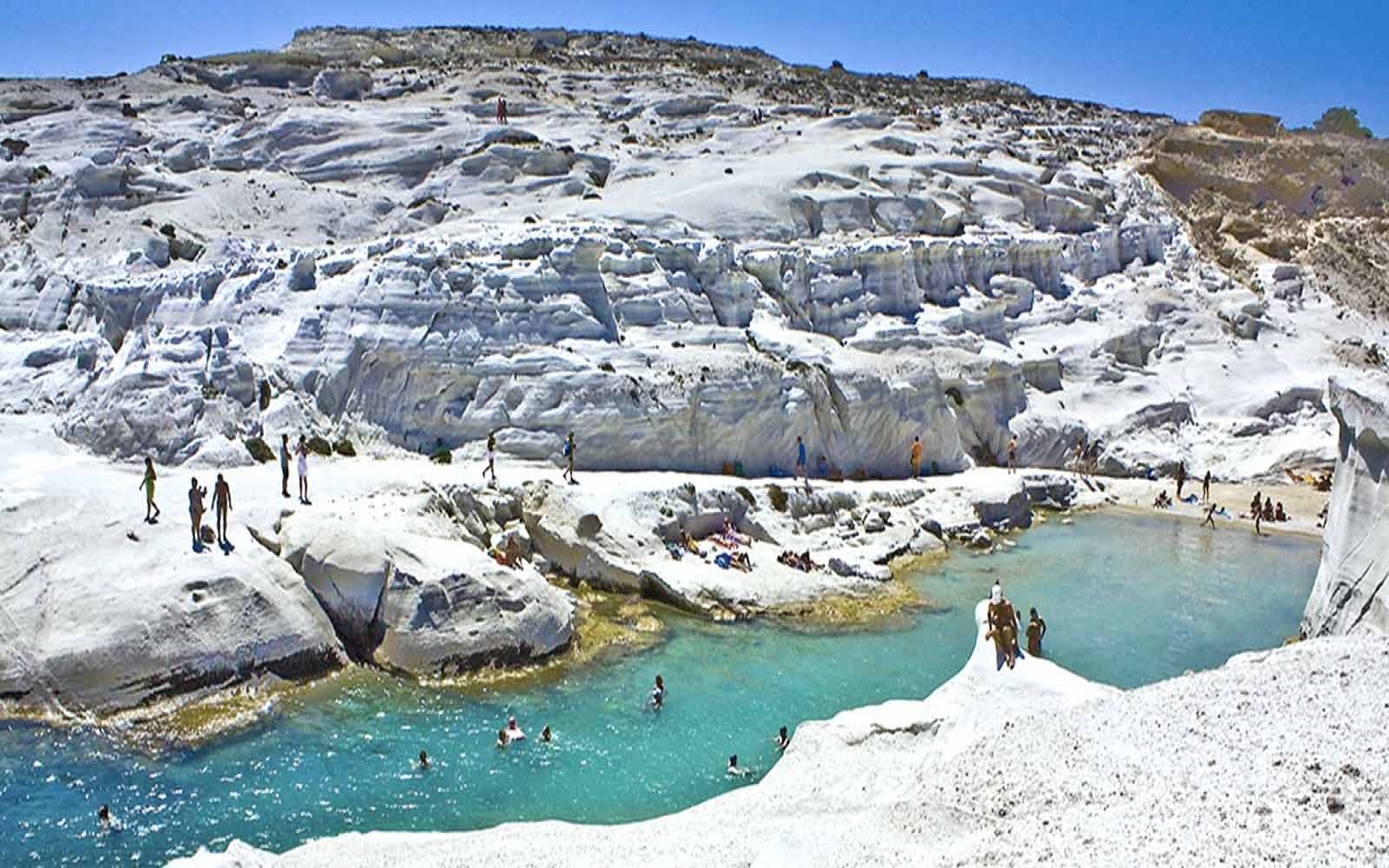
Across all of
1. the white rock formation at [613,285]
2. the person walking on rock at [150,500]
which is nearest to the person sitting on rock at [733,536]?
the white rock formation at [613,285]

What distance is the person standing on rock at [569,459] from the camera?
85.5 ft

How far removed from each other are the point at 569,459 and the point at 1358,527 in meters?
15.9

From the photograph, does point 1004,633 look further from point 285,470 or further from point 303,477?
point 285,470

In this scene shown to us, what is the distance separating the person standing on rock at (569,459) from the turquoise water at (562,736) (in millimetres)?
5048

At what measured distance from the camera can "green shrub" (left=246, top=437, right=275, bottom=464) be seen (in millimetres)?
25641

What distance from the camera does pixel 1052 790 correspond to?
9.79 metres

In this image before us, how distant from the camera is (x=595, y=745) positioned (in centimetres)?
1714

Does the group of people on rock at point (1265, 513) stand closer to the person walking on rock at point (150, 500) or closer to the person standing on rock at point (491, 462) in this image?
the person standing on rock at point (491, 462)

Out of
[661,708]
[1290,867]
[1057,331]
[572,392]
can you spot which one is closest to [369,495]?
[572,392]

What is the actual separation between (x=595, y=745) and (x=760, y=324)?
18.0 meters

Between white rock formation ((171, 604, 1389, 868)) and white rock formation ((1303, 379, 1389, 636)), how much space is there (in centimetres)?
264

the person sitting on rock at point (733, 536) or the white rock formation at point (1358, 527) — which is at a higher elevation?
the white rock formation at point (1358, 527)

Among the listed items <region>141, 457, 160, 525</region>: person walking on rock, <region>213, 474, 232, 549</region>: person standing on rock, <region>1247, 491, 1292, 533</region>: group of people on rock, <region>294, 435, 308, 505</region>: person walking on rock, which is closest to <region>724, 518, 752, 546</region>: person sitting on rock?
<region>294, 435, 308, 505</region>: person walking on rock

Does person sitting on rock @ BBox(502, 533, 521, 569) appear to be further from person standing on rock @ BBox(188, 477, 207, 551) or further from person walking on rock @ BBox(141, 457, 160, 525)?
person walking on rock @ BBox(141, 457, 160, 525)
